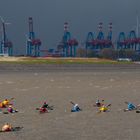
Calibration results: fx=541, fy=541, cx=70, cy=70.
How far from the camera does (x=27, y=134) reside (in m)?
16.6

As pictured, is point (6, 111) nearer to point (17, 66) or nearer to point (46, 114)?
point (46, 114)

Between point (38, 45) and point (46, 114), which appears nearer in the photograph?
point (46, 114)

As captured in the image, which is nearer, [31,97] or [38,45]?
[31,97]

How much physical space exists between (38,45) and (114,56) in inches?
1298

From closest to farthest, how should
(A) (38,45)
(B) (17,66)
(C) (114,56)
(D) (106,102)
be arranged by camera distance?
(D) (106,102) → (B) (17,66) → (C) (114,56) → (A) (38,45)

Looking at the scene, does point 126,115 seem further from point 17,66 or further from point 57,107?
point 17,66

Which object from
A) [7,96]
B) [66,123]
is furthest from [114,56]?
[66,123]

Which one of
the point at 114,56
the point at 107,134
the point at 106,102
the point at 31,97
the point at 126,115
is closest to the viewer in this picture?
the point at 107,134

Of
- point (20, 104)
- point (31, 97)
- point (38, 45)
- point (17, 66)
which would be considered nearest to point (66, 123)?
point (20, 104)

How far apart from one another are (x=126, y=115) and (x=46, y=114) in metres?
3.18

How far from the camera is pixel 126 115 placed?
21.2 metres

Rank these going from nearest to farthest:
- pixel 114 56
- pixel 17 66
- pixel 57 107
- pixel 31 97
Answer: pixel 57 107, pixel 31 97, pixel 17 66, pixel 114 56

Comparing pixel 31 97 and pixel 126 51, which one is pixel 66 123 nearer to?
pixel 31 97

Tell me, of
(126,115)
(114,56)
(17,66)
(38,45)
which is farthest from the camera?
(38,45)
